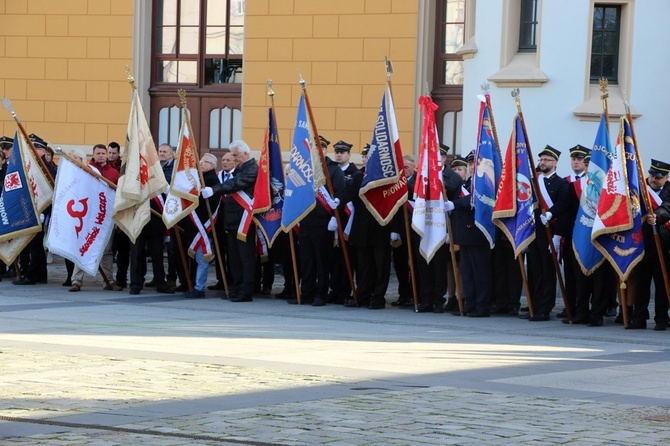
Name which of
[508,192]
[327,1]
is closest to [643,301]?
[508,192]

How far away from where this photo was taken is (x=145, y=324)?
13641mm

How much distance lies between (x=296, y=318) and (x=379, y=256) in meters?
1.81

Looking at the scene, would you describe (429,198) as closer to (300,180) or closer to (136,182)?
(300,180)

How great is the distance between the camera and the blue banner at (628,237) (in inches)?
559

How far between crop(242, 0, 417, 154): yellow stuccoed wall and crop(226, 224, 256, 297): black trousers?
6.14m

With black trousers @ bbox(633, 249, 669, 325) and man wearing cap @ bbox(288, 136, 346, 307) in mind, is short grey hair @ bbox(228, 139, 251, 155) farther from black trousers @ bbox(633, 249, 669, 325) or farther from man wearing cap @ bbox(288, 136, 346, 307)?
black trousers @ bbox(633, 249, 669, 325)

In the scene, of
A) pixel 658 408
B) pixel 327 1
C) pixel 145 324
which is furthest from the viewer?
pixel 327 1

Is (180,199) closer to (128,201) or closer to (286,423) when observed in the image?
(128,201)

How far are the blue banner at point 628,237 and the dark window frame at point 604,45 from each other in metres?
5.68

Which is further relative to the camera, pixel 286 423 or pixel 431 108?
pixel 431 108

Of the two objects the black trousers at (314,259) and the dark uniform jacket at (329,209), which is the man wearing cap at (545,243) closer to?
the dark uniform jacket at (329,209)

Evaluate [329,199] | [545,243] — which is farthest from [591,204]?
[329,199]

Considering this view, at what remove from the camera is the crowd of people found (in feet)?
48.4

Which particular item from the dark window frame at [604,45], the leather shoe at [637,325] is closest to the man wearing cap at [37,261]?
the leather shoe at [637,325]
